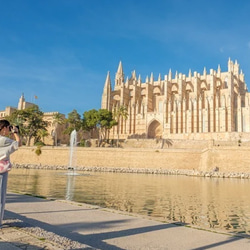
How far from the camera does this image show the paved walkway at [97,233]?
3.70 meters

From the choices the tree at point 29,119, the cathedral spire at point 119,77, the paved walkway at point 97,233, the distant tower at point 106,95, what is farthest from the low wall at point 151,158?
the cathedral spire at point 119,77

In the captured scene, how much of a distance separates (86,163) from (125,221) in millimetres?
32928

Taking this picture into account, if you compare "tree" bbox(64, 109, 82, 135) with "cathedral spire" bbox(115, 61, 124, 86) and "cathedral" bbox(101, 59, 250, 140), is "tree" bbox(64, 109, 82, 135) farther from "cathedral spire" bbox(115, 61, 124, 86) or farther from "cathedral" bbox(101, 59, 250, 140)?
"cathedral spire" bbox(115, 61, 124, 86)

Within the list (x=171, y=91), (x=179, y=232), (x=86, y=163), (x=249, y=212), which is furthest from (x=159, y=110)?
(x=179, y=232)

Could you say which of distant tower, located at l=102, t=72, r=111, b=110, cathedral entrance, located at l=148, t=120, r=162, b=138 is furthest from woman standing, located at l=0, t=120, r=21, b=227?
distant tower, located at l=102, t=72, r=111, b=110

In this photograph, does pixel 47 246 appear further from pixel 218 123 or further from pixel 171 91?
pixel 171 91

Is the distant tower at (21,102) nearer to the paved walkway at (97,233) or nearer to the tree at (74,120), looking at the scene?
the tree at (74,120)

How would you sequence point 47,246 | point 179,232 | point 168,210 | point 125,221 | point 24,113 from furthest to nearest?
point 24,113 < point 168,210 < point 125,221 < point 179,232 < point 47,246

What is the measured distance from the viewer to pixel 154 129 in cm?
5816

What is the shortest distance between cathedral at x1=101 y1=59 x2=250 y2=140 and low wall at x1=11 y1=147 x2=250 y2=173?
14435 millimetres

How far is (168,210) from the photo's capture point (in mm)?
8734

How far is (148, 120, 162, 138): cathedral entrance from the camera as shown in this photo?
57.5 m

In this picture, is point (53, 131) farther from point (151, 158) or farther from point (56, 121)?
Answer: point (151, 158)

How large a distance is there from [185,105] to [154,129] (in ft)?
26.9
